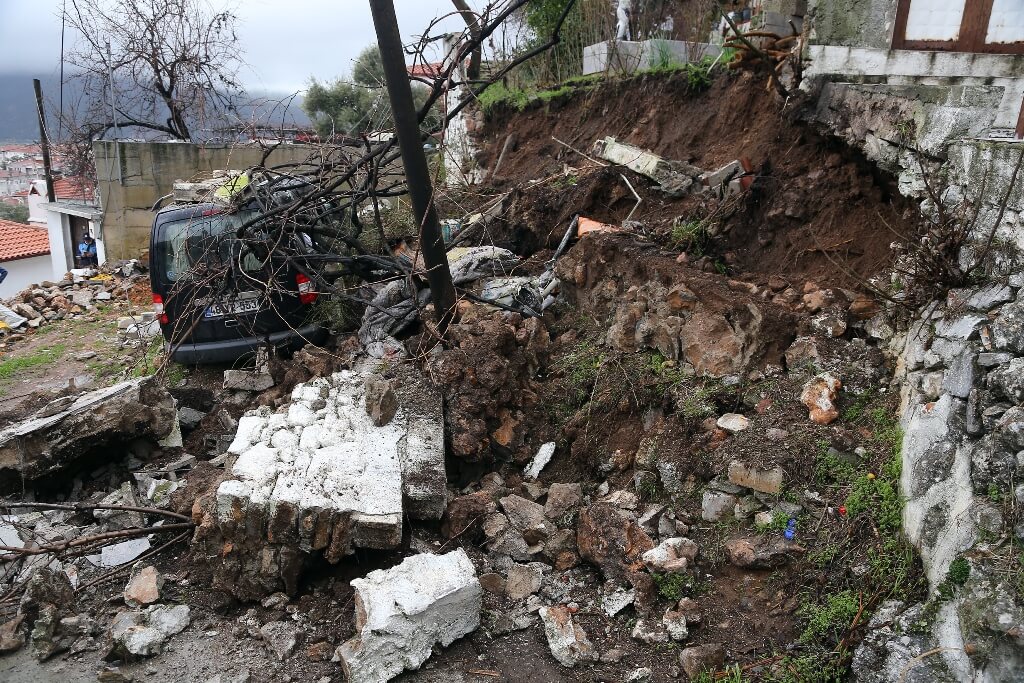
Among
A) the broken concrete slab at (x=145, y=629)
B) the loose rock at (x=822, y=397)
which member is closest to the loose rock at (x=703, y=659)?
the loose rock at (x=822, y=397)

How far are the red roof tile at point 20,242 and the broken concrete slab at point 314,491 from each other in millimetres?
24034

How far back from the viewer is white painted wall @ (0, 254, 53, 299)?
75.1 feet

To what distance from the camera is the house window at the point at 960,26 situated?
4875mm

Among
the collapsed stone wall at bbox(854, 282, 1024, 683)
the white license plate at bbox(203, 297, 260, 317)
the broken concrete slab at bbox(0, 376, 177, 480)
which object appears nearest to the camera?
the collapsed stone wall at bbox(854, 282, 1024, 683)

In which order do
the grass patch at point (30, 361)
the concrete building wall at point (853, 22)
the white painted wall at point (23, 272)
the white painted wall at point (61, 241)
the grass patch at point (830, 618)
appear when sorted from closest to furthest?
the grass patch at point (830, 618)
the concrete building wall at point (853, 22)
the grass patch at point (30, 361)
the white painted wall at point (61, 241)
the white painted wall at point (23, 272)

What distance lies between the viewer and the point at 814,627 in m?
2.92

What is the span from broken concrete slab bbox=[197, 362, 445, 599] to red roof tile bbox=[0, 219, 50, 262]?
78.9ft

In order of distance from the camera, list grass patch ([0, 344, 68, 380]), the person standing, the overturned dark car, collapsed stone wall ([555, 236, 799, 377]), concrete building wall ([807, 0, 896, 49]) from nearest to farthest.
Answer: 1. collapsed stone wall ([555, 236, 799, 377])
2. concrete building wall ([807, 0, 896, 49])
3. the overturned dark car
4. grass patch ([0, 344, 68, 380])
5. the person standing

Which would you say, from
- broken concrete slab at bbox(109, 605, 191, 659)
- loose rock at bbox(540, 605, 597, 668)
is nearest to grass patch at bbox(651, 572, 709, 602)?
loose rock at bbox(540, 605, 597, 668)

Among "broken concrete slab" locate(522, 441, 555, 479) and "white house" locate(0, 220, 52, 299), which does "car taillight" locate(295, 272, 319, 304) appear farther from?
"white house" locate(0, 220, 52, 299)

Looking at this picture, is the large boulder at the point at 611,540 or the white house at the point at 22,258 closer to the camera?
the large boulder at the point at 611,540

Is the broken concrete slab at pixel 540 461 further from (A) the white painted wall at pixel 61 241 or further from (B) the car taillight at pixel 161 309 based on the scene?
(A) the white painted wall at pixel 61 241

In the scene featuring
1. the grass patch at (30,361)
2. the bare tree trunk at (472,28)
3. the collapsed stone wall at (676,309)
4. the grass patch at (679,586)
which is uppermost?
the bare tree trunk at (472,28)

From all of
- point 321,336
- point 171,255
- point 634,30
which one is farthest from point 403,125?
point 634,30
